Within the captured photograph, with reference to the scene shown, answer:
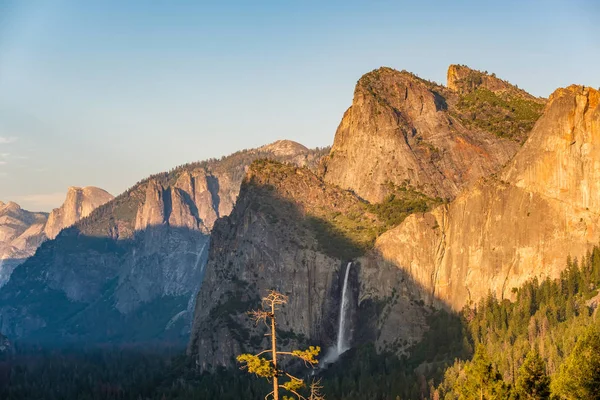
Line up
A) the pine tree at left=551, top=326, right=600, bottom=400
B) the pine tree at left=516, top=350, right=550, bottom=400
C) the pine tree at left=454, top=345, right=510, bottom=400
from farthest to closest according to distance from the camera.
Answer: the pine tree at left=516, top=350, right=550, bottom=400
the pine tree at left=454, top=345, right=510, bottom=400
the pine tree at left=551, top=326, right=600, bottom=400

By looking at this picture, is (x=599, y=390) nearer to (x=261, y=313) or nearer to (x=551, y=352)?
(x=261, y=313)

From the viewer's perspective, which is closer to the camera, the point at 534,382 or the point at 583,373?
the point at 583,373

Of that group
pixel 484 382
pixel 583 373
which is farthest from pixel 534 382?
pixel 484 382

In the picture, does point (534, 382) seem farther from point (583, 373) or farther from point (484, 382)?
point (484, 382)

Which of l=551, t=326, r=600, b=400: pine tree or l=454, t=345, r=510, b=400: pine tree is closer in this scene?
l=551, t=326, r=600, b=400: pine tree

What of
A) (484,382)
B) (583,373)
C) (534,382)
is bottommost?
(484,382)

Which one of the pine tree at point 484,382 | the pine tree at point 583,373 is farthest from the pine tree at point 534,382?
the pine tree at point 583,373

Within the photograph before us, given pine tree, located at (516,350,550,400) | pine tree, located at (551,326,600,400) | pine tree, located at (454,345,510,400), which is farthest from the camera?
pine tree, located at (516,350,550,400)

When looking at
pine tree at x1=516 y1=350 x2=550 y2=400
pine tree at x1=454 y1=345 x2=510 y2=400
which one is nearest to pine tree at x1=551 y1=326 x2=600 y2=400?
pine tree at x1=516 y1=350 x2=550 y2=400

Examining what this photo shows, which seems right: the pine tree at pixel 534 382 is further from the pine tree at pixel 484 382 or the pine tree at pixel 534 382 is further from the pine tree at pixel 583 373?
the pine tree at pixel 583 373

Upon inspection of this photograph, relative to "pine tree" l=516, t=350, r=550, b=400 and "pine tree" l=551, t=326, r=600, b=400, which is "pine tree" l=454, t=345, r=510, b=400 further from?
"pine tree" l=551, t=326, r=600, b=400

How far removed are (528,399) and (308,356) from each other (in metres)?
40.4

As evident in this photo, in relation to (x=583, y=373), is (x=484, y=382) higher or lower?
lower

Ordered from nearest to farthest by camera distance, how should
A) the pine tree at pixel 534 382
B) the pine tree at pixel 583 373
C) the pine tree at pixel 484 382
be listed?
1. the pine tree at pixel 583 373
2. the pine tree at pixel 484 382
3. the pine tree at pixel 534 382
